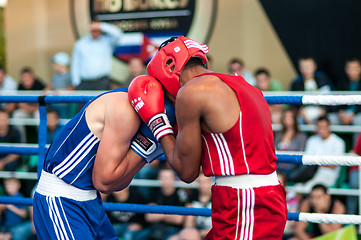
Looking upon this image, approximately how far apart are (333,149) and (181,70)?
137 inches

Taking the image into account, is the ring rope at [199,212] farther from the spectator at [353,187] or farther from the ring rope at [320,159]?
the spectator at [353,187]

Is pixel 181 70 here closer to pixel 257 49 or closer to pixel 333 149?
pixel 333 149

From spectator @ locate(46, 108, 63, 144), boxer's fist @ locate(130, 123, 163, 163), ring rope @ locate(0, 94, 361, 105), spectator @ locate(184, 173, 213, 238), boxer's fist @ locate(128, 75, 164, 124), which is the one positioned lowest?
spectator @ locate(184, 173, 213, 238)

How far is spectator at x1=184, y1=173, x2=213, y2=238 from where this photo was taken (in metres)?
4.95

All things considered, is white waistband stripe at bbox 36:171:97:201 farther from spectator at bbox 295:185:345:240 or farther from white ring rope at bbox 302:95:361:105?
spectator at bbox 295:185:345:240

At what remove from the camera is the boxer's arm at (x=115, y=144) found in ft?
7.82

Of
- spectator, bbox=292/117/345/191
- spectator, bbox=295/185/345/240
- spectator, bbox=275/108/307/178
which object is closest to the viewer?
spectator, bbox=295/185/345/240

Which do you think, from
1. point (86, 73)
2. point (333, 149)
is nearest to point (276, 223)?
point (333, 149)

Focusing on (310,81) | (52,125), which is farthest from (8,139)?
(310,81)

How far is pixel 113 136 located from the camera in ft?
7.80

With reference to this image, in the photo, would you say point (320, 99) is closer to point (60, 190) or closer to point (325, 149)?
point (60, 190)

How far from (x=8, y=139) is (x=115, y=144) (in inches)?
175

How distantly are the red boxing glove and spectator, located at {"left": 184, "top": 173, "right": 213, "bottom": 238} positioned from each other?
104 inches

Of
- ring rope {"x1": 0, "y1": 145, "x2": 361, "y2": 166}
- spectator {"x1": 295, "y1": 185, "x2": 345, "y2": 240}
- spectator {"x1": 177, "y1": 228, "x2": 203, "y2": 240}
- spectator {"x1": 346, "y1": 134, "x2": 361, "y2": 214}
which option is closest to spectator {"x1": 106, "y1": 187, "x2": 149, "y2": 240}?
spectator {"x1": 177, "y1": 228, "x2": 203, "y2": 240}
